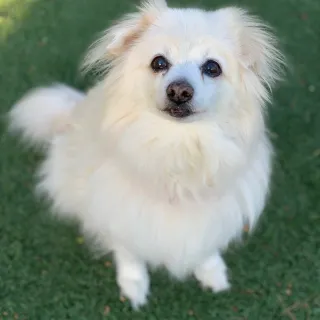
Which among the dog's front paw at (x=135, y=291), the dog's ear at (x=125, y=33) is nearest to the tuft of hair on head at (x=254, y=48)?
the dog's ear at (x=125, y=33)

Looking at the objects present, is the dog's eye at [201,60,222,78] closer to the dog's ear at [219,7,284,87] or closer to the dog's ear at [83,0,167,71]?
the dog's ear at [219,7,284,87]

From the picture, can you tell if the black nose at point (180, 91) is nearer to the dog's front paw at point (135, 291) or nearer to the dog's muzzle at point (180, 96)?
the dog's muzzle at point (180, 96)

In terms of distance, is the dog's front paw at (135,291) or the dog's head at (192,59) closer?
the dog's head at (192,59)

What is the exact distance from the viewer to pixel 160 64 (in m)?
1.72

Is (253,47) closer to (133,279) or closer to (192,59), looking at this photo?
(192,59)

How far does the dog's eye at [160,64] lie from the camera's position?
5.62ft

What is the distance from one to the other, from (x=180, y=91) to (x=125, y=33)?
0.86 ft

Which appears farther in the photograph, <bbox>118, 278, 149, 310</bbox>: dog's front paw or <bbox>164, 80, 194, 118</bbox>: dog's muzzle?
<bbox>118, 278, 149, 310</bbox>: dog's front paw

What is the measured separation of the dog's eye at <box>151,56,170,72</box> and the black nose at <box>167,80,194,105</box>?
115mm

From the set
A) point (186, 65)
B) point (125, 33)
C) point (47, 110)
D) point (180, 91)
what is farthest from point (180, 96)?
point (47, 110)

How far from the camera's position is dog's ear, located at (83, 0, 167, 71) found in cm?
171

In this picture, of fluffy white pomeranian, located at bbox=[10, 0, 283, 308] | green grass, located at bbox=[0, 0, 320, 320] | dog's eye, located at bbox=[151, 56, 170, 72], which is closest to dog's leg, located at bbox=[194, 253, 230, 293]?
green grass, located at bbox=[0, 0, 320, 320]

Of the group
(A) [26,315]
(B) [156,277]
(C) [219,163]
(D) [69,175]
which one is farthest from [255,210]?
(A) [26,315]

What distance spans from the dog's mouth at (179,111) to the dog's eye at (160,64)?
136 mm
